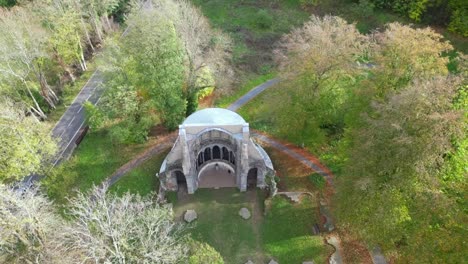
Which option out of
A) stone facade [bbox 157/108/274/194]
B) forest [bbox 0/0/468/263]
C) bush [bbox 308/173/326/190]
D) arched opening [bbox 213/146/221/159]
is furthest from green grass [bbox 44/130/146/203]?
bush [bbox 308/173/326/190]

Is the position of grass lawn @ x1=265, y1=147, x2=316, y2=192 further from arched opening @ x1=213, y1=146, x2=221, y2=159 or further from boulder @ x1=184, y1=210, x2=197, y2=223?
boulder @ x1=184, y1=210, x2=197, y2=223

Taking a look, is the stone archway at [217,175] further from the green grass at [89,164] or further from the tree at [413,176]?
the tree at [413,176]

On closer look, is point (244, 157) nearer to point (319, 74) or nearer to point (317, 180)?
point (317, 180)

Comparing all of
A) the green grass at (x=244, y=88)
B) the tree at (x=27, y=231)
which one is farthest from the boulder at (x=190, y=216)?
the green grass at (x=244, y=88)

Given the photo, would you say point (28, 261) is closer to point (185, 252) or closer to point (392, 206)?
point (185, 252)

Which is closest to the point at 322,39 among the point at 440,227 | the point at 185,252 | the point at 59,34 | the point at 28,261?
the point at 440,227

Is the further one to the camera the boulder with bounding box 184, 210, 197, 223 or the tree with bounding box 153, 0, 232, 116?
the tree with bounding box 153, 0, 232, 116
